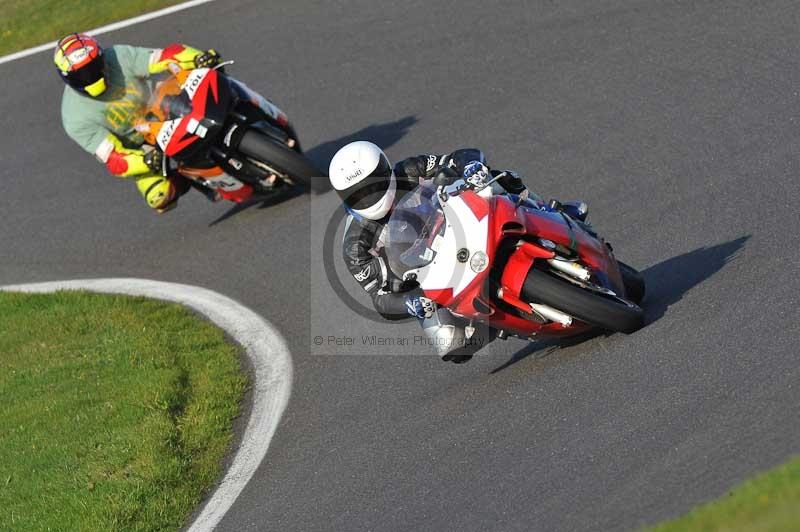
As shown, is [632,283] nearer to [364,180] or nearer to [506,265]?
[506,265]

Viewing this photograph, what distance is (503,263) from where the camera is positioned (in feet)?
22.4

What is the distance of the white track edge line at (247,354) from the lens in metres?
7.60

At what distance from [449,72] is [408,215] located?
5652mm

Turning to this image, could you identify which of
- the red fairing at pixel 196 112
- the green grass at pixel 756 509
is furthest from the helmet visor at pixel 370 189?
the red fairing at pixel 196 112

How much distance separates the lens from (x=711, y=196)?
347 inches

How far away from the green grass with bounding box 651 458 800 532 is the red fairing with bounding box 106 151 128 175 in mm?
7283

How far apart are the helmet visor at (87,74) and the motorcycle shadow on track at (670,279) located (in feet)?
17.0

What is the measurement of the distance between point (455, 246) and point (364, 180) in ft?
2.38

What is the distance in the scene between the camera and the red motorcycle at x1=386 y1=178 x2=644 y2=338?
21.8ft

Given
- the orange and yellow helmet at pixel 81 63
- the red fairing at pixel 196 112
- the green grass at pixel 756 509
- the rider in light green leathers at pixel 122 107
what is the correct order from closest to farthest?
the green grass at pixel 756 509
the red fairing at pixel 196 112
the orange and yellow helmet at pixel 81 63
the rider in light green leathers at pixel 122 107

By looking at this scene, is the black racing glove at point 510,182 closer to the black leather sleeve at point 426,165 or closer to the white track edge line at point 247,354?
the black leather sleeve at point 426,165

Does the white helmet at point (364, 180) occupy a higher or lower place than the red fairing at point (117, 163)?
higher

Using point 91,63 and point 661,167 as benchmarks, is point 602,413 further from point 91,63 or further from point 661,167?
point 91,63

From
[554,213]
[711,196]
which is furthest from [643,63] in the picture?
[554,213]
